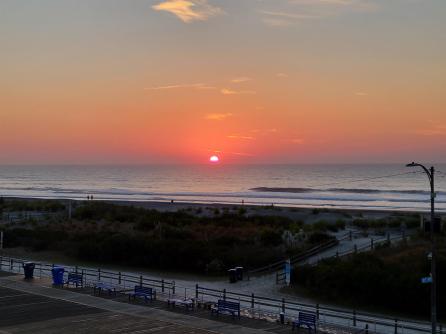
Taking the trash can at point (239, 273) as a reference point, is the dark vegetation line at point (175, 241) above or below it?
above

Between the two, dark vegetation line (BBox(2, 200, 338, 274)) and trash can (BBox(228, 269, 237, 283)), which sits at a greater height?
dark vegetation line (BBox(2, 200, 338, 274))

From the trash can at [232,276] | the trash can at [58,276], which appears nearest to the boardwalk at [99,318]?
the trash can at [58,276]

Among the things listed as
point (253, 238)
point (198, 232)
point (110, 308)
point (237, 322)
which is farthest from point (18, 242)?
point (237, 322)

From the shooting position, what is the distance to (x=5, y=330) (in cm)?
1762

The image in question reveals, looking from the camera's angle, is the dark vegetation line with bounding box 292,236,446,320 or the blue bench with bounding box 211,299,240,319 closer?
the blue bench with bounding box 211,299,240,319

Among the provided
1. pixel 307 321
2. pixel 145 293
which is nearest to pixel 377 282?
pixel 307 321

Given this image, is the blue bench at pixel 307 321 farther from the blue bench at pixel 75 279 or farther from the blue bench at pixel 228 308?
the blue bench at pixel 75 279

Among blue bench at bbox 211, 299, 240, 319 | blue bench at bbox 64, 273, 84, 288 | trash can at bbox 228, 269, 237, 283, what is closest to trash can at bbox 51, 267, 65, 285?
blue bench at bbox 64, 273, 84, 288

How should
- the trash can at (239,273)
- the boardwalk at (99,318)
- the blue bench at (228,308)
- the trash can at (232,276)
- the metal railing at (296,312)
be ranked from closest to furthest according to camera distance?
1. the boardwalk at (99,318)
2. the metal railing at (296,312)
3. the blue bench at (228,308)
4. the trash can at (232,276)
5. the trash can at (239,273)

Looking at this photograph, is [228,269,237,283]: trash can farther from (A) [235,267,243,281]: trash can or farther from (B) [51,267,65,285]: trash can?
(B) [51,267,65,285]: trash can

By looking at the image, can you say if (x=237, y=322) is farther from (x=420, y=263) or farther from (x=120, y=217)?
(x=120, y=217)

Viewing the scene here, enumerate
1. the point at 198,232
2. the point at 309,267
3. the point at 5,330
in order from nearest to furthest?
the point at 5,330
the point at 309,267
the point at 198,232

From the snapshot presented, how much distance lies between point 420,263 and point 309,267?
5328mm

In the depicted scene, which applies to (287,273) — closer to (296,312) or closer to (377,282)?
(377,282)
